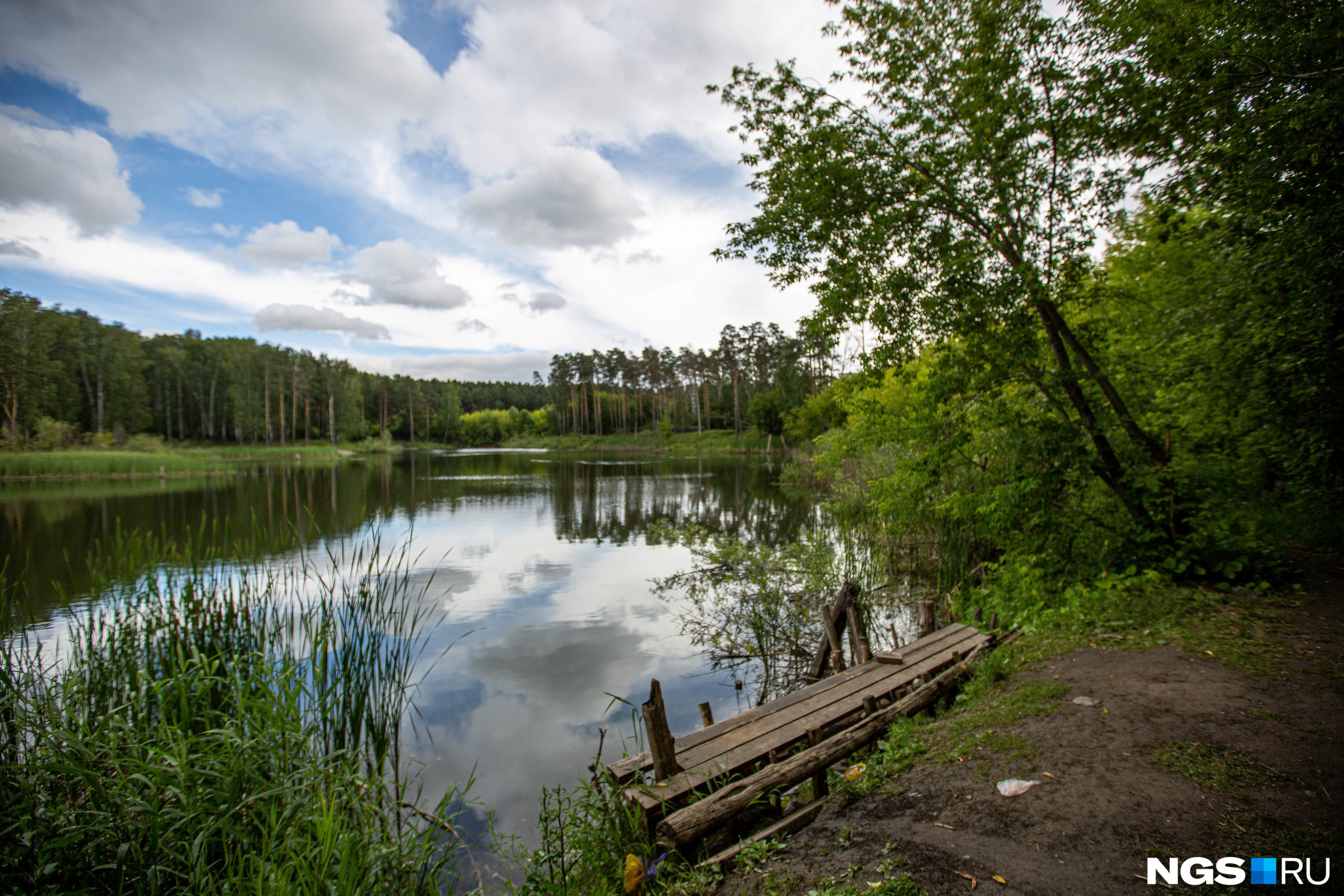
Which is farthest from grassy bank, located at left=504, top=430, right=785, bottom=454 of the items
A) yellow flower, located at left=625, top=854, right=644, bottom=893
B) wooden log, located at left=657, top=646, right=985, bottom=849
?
yellow flower, located at left=625, top=854, right=644, bottom=893

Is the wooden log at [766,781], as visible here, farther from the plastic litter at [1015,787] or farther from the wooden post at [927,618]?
the wooden post at [927,618]

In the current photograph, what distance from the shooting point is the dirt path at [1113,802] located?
3021 millimetres

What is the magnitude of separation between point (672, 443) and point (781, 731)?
6931 centimetres

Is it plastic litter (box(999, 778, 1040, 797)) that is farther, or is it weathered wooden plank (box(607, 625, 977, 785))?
weathered wooden plank (box(607, 625, 977, 785))

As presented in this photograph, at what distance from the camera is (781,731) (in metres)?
5.02

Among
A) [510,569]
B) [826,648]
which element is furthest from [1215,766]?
[510,569]

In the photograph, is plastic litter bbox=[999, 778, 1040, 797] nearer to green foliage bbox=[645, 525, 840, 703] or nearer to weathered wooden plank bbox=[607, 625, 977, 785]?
weathered wooden plank bbox=[607, 625, 977, 785]

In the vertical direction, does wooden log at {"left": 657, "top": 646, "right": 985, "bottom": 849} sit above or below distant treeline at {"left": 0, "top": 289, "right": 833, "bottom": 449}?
below

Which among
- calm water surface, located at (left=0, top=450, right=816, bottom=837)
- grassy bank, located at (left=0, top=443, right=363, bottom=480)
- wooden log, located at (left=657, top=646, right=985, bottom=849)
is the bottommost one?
calm water surface, located at (left=0, top=450, right=816, bottom=837)

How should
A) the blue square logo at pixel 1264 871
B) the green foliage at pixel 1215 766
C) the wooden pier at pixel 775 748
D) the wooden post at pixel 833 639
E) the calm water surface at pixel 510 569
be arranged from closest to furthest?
the blue square logo at pixel 1264 871, the green foliage at pixel 1215 766, the wooden pier at pixel 775 748, the calm water surface at pixel 510 569, the wooden post at pixel 833 639

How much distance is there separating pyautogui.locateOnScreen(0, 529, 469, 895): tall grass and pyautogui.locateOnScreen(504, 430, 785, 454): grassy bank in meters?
44.4

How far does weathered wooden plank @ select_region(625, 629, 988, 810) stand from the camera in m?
4.18

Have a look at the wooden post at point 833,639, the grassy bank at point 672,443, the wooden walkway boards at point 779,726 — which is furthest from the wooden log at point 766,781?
the grassy bank at point 672,443

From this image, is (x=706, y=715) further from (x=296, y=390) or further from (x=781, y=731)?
(x=296, y=390)
